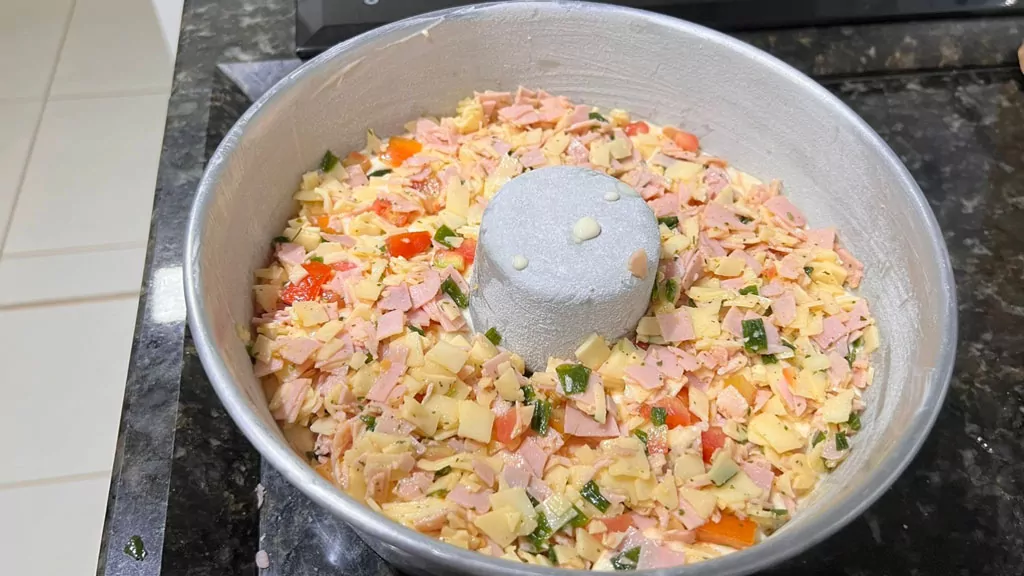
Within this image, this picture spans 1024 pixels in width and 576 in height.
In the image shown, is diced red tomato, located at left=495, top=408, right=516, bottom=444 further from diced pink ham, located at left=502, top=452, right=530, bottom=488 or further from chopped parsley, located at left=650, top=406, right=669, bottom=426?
chopped parsley, located at left=650, top=406, right=669, bottom=426

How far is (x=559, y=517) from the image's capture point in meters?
0.72

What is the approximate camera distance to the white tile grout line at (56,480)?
1254 mm

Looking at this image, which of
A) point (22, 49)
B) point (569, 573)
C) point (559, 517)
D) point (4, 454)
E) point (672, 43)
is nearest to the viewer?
point (569, 573)

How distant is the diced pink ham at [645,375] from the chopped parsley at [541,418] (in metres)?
0.09

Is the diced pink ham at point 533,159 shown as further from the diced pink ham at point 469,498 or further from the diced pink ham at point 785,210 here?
the diced pink ham at point 469,498

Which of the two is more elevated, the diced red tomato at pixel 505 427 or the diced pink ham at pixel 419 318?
the diced pink ham at pixel 419 318

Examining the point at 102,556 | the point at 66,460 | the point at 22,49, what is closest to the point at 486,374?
the point at 102,556

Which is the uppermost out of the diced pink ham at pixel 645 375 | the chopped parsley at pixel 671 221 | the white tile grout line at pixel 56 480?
the chopped parsley at pixel 671 221

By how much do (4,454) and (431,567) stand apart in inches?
39.1

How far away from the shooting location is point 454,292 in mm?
887

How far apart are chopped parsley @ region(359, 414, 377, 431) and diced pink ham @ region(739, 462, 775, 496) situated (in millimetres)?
368

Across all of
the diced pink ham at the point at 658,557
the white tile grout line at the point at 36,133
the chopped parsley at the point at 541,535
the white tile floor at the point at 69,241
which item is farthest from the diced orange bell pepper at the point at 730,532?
the white tile grout line at the point at 36,133

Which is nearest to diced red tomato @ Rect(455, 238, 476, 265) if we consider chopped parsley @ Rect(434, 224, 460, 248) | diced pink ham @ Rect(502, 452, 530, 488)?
chopped parsley @ Rect(434, 224, 460, 248)

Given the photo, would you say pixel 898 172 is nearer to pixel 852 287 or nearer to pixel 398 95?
pixel 852 287
